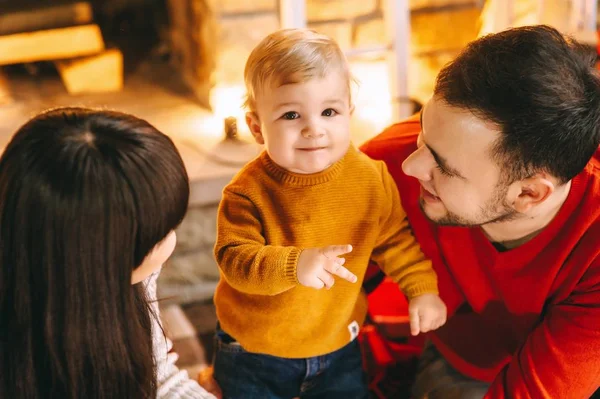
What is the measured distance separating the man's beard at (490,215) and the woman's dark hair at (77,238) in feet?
1.55

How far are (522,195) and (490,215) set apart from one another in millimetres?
64

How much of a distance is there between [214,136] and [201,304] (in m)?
0.50

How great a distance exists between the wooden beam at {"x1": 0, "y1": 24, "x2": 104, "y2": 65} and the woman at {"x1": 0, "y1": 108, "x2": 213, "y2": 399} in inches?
55.0

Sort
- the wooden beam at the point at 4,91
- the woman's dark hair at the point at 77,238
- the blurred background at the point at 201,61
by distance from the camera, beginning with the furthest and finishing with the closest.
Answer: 1. the wooden beam at the point at 4,91
2. the blurred background at the point at 201,61
3. the woman's dark hair at the point at 77,238

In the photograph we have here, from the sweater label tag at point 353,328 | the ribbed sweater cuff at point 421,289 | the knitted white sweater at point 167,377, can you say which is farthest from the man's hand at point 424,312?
the knitted white sweater at point 167,377

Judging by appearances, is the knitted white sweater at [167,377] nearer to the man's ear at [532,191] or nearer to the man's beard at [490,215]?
the man's beard at [490,215]

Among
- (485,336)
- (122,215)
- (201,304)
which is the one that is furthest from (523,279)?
(201,304)

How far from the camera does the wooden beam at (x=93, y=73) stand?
2191 mm

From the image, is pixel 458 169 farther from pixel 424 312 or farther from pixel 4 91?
pixel 4 91

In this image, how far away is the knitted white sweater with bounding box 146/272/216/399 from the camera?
1139 millimetres

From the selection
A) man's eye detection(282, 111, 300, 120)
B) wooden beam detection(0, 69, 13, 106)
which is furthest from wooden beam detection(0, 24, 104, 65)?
man's eye detection(282, 111, 300, 120)

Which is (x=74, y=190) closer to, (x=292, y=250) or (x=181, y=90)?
(x=292, y=250)

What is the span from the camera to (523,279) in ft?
3.81

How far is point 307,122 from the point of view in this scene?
1008 millimetres
